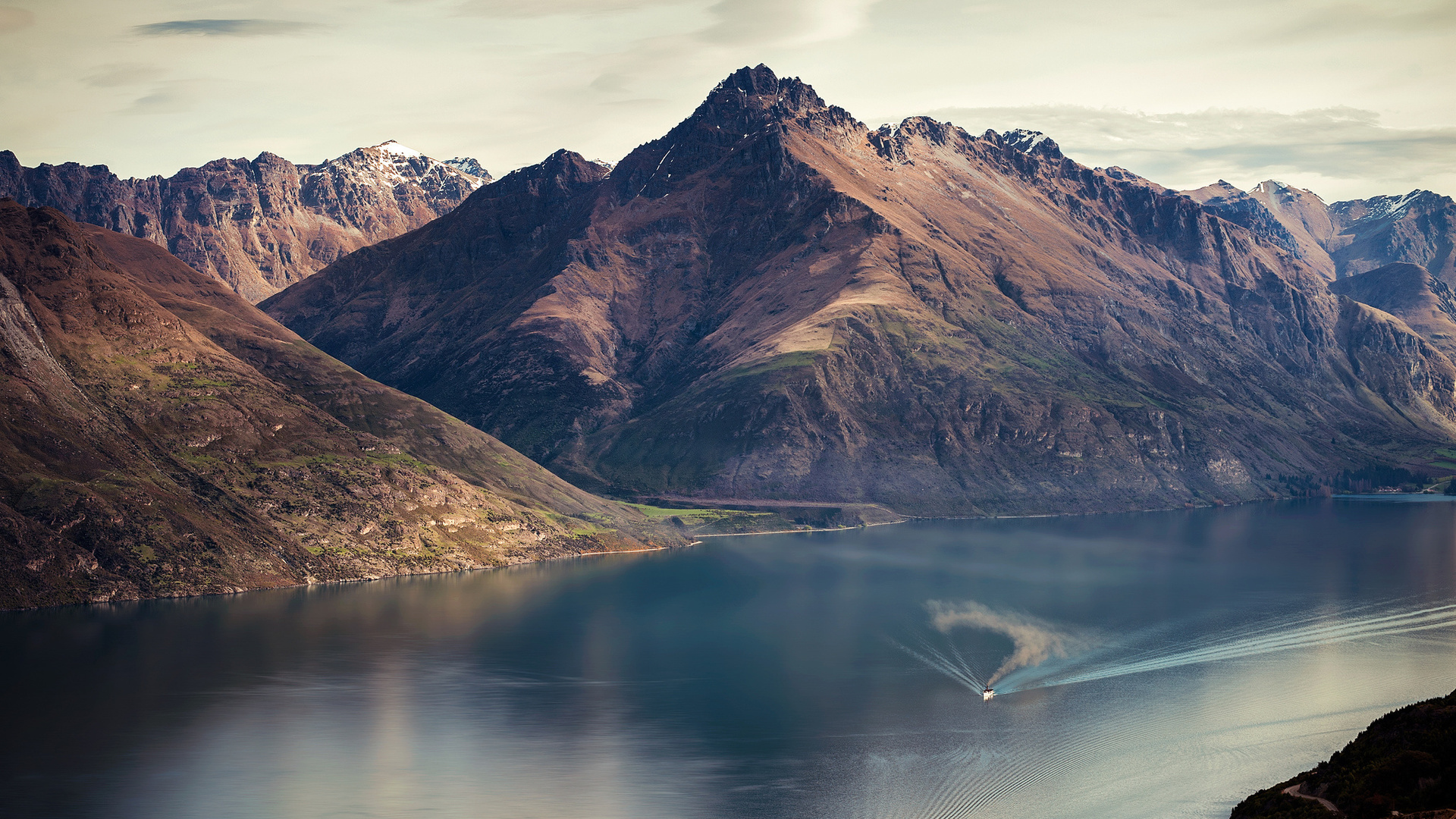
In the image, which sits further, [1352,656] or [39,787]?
[1352,656]

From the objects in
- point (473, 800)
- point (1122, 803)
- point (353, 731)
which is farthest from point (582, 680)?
point (1122, 803)

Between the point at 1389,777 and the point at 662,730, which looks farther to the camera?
the point at 662,730

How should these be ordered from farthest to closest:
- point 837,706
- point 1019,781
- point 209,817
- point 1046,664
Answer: point 1046,664, point 837,706, point 1019,781, point 209,817

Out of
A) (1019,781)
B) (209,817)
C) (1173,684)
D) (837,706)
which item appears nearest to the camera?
(209,817)

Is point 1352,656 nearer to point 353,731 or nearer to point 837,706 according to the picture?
point 837,706

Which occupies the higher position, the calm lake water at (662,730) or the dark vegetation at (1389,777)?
the dark vegetation at (1389,777)

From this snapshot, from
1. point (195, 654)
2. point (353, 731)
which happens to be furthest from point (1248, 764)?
point (195, 654)

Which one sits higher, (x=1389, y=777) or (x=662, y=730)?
(x=1389, y=777)

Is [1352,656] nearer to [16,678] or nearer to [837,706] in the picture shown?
[837,706]

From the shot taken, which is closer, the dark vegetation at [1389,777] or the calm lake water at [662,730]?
the dark vegetation at [1389,777]
